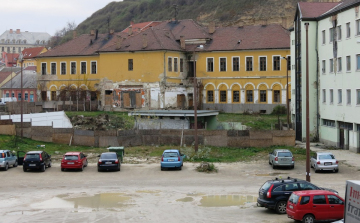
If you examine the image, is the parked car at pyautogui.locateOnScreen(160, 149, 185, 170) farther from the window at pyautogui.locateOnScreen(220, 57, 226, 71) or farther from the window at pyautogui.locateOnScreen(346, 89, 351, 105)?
→ the window at pyautogui.locateOnScreen(220, 57, 226, 71)

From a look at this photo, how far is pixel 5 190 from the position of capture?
92.7 ft

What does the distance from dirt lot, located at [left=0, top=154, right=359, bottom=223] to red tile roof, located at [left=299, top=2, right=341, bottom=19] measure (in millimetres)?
17390

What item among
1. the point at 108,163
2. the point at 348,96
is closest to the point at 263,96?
the point at 348,96

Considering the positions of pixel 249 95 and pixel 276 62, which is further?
pixel 249 95

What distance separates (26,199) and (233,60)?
1777 inches

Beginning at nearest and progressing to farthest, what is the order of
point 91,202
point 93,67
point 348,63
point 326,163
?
point 91,202 → point 326,163 → point 348,63 → point 93,67

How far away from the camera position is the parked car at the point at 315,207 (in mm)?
19828

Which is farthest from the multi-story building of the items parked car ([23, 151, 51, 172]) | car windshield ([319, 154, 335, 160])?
A: car windshield ([319, 154, 335, 160])

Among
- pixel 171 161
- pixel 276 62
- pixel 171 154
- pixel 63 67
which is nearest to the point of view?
pixel 171 161

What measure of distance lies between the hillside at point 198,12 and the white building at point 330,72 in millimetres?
46102

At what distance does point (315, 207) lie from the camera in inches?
785

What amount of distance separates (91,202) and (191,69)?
1807 inches

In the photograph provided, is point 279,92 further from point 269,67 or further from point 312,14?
point 312,14

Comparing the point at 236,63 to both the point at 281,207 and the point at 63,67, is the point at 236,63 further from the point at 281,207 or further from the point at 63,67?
the point at 281,207
